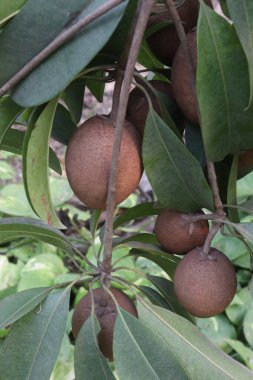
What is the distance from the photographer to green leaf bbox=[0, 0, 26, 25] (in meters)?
0.49

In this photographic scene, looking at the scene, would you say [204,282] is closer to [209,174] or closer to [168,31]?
[209,174]

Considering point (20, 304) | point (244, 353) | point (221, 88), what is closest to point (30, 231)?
point (20, 304)

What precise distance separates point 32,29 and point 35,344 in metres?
0.35

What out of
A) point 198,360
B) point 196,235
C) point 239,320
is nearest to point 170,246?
point 196,235

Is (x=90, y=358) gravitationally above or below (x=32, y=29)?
below

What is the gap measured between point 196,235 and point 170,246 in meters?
0.04

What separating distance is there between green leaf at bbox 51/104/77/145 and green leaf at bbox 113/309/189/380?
247 mm

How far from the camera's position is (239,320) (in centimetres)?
176

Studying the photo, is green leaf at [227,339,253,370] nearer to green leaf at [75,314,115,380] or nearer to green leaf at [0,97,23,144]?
green leaf at [75,314,115,380]

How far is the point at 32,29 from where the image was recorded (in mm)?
495

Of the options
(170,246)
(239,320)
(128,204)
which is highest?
(170,246)

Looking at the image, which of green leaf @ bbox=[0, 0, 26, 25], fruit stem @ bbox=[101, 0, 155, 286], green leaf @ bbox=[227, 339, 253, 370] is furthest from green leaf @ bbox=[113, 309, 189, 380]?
green leaf @ bbox=[227, 339, 253, 370]

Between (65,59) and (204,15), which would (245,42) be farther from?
(65,59)

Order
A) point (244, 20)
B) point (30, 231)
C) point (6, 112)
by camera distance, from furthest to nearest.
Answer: point (30, 231), point (6, 112), point (244, 20)
